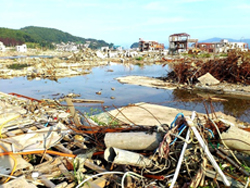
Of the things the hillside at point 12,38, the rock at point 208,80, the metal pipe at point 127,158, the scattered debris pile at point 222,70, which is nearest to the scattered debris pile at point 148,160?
the metal pipe at point 127,158

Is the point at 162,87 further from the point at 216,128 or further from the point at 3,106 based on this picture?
the point at 216,128

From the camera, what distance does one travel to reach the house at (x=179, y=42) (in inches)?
1665

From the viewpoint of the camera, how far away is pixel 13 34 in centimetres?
11506

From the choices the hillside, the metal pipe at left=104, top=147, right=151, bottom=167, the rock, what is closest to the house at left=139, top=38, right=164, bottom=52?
the rock

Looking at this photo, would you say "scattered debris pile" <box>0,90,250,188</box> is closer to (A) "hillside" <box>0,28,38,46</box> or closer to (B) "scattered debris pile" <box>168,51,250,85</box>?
(B) "scattered debris pile" <box>168,51,250,85</box>

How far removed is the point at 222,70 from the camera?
45.5 feet

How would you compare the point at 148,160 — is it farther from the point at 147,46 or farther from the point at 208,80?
the point at 147,46

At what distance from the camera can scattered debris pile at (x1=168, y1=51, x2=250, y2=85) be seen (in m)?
12.9

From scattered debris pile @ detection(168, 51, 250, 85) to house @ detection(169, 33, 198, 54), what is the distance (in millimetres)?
29784

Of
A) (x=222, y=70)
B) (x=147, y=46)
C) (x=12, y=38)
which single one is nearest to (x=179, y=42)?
(x=147, y=46)

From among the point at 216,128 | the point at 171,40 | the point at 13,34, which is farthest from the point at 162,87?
the point at 13,34

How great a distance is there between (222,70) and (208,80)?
5.70 feet

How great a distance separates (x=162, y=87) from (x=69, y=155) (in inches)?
429

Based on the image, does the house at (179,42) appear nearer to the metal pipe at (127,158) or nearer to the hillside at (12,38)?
the metal pipe at (127,158)
